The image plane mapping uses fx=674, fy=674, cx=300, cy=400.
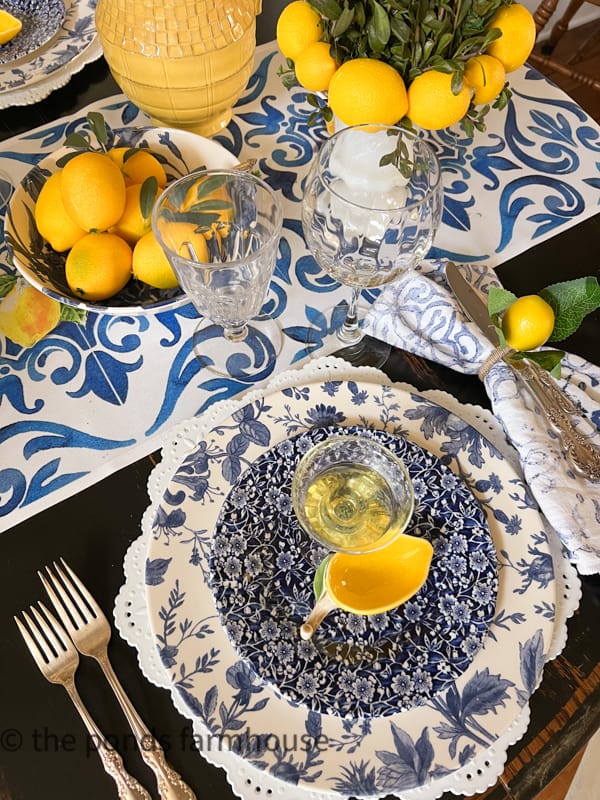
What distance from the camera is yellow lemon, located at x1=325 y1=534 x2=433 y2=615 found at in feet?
1.69

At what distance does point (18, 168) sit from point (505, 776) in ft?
2.65

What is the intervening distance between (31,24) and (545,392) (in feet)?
2.73

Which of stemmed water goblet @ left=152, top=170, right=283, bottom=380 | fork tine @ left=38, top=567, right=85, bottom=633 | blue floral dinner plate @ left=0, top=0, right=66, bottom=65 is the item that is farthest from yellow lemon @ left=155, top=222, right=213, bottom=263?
blue floral dinner plate @ left=0, top=0, right=66, bottom=65

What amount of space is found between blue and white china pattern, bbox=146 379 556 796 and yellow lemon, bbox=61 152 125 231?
23 centimetres

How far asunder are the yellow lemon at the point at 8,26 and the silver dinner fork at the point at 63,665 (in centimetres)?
75

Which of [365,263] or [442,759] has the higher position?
[365,263]

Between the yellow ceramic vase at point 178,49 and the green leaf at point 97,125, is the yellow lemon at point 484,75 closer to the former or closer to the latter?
the yellow ceramic vase at point 178,49

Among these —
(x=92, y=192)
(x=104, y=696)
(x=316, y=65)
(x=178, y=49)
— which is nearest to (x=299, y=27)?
(x=316, y=65)

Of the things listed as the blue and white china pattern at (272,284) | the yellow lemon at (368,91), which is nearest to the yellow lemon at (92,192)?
the blue and white china pattern at (272,284)

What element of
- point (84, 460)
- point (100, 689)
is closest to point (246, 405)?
point (84, 460)

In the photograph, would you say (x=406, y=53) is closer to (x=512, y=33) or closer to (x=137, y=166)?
(x=512, y=33)

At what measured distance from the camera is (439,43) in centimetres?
58

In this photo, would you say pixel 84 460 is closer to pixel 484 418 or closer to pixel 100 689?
pixel 100 689

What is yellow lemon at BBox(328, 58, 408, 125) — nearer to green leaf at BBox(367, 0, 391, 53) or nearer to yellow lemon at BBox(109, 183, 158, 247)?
green leaf at BBox(367, 0, 391, 53)
